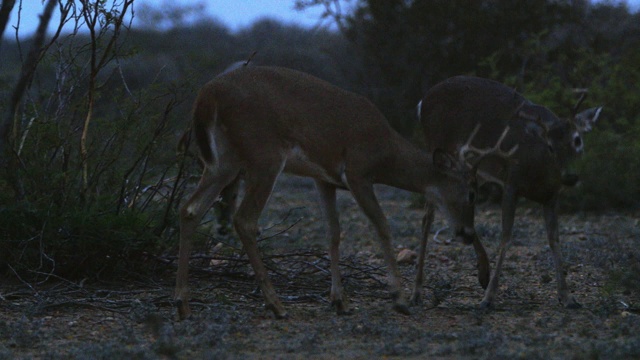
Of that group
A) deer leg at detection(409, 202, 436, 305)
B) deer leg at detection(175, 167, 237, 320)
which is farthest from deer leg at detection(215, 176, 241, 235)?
deer leg at detection(409, 202, 436, 305)

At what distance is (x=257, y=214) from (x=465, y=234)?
1604 millimetres

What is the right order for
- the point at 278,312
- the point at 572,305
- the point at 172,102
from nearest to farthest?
the point at 278,312, the point at 572,305, the point at 172,102

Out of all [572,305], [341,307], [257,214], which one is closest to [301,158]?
[257,214]

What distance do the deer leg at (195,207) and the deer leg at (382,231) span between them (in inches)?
34.1

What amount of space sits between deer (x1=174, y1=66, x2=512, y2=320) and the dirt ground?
0.38 metres

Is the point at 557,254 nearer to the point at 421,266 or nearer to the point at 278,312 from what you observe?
the point at 421,266

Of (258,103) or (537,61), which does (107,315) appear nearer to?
(258,103)

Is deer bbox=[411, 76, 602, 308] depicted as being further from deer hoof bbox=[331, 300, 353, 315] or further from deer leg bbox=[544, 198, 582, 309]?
deer hoof bbox=[331, 300, 353, 315]

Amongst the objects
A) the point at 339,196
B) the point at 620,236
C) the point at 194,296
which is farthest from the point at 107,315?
the point at 339,196

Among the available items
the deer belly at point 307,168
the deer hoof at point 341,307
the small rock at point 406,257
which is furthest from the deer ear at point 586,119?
the small rock at point 406,257

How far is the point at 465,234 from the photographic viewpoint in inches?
287

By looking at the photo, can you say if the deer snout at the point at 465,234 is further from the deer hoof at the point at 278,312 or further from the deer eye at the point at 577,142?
the deer hoof at the point at 278,312

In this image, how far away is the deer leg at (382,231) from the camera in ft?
22.3

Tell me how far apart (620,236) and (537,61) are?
6995mm
